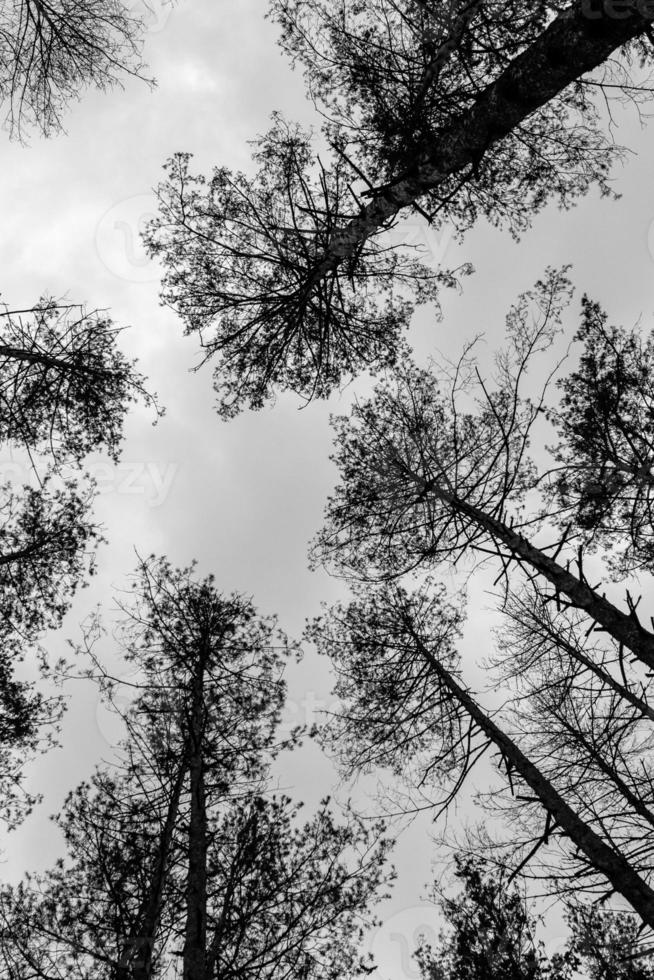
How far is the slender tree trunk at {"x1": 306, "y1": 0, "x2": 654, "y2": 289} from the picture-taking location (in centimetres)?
347

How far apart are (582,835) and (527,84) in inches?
239

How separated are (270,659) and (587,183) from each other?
308 inches

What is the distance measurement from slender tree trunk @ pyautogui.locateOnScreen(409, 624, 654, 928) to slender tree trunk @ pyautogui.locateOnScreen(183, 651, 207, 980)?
10.6 feet

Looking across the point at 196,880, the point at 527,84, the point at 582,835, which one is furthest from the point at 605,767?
the point at 527,84

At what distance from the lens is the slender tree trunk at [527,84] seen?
3473 mm

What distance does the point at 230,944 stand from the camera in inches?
218

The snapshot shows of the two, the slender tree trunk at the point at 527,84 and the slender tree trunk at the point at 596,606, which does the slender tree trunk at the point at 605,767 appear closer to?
the slender tree trunk at the point at 596,606

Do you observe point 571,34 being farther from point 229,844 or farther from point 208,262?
point 229,844

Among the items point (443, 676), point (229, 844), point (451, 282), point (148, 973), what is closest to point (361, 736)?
point (443, 676)

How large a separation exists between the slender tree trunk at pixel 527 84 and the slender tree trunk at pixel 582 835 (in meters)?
3.98

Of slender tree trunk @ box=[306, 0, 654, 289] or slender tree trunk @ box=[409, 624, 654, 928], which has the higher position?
slender tree trunk @ box=[306, 0, 654, 289]
